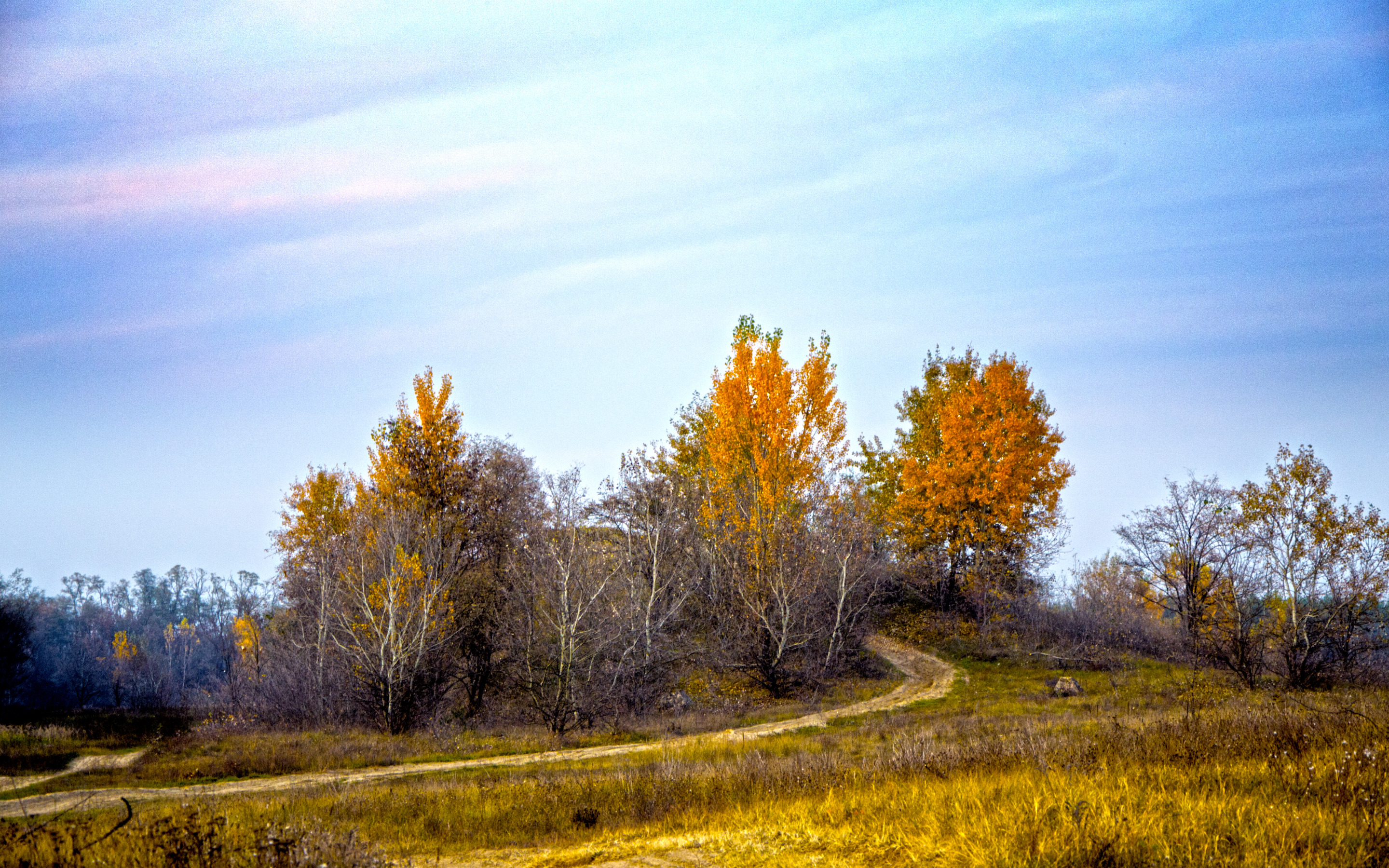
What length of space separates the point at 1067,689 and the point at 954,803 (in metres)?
20.1

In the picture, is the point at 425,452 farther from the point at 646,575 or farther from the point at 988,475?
the point at 988,475

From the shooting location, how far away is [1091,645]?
3212 cm

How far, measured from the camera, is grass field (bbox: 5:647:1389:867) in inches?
243

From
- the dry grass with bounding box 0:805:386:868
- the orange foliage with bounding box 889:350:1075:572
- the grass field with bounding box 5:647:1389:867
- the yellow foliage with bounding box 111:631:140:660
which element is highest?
the orange foliage with bounding box 889:350:1075:572

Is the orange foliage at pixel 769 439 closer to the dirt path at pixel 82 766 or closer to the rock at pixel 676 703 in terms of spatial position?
the rock at pixel 676 703

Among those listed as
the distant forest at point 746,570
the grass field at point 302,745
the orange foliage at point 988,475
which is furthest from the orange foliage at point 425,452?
the orange foliage at point 988,475

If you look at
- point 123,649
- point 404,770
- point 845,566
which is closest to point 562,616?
point 404,770

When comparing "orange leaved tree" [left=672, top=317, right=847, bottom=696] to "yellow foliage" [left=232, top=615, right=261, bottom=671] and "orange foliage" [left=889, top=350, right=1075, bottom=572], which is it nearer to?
"orange foliage" [left=889, top=350, right=1075, bottom=572]

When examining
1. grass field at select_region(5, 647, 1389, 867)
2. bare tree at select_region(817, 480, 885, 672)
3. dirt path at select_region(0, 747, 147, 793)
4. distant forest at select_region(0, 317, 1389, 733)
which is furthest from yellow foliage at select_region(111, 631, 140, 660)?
grass field at select_region(5, 647, 1389, 867)

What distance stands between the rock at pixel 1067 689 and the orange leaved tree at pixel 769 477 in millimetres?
8755

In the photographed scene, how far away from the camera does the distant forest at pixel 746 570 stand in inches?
970

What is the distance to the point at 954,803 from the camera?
25.7 feet

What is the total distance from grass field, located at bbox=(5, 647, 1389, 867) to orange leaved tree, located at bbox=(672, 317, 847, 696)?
14.0m

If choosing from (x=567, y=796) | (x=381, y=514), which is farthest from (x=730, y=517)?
(x=567, y=796)
